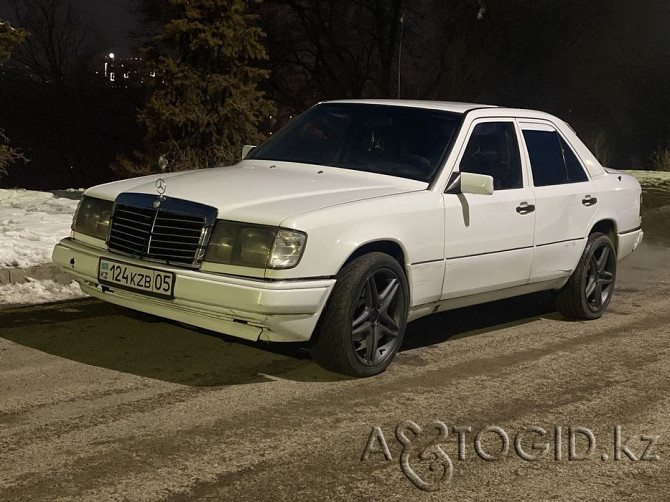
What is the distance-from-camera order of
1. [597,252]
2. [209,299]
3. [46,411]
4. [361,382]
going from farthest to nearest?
[597,252], [361,382], [209,299], [46,411]

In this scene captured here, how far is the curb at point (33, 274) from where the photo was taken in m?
8.07

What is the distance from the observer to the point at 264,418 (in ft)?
16.3

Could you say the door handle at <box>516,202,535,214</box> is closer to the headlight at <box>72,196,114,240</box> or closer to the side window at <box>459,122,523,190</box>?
the side window at <box>459,122,523,190</box>

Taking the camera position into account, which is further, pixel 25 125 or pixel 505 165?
pixel 25 125

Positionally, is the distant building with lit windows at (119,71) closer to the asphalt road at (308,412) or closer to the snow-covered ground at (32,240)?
the snow-covered ground at (32,240)

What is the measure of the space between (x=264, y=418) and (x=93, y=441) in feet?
2.97

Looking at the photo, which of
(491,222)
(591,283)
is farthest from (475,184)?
(591,283)

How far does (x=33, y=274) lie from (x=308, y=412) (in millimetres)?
4035

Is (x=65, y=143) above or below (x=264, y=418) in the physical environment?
below

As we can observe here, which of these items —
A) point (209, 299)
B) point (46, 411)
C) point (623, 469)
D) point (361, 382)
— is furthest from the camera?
point (361, 382)

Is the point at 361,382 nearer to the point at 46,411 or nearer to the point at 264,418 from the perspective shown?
the point at 264,418

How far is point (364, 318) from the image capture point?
19.0ft

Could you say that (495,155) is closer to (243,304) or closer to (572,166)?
(572,166)

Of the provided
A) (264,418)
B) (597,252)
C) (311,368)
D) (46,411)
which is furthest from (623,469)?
(597,252)
